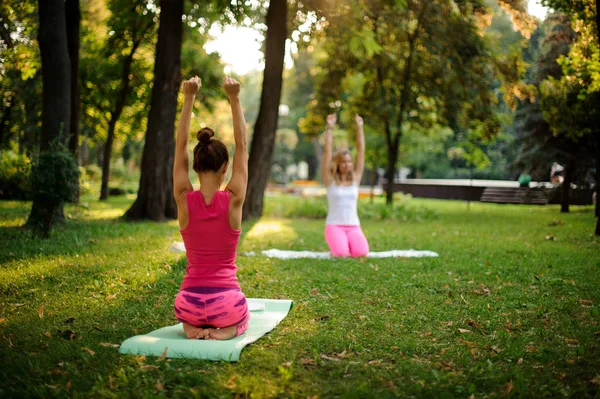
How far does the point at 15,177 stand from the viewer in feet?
31.3

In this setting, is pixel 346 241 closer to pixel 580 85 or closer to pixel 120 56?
pixel 580 85

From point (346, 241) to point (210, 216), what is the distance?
5.22m

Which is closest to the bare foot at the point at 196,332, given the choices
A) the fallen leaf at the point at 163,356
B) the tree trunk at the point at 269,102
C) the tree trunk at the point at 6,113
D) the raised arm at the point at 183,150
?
the fallen leaf at the point at 163,356

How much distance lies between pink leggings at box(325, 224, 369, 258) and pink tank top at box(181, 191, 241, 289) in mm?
4944

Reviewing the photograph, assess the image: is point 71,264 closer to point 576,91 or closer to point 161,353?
point 161,353

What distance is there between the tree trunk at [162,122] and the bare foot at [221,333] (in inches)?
380

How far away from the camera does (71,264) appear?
23.9 ft

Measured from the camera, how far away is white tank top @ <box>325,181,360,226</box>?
9102 millimetres

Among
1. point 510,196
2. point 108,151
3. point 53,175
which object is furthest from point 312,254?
point 510,196

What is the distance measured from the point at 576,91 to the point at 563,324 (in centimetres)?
1290

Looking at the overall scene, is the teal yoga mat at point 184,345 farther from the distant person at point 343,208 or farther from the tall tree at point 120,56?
the tall tree at point 120,56

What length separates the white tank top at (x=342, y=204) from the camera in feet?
29.9

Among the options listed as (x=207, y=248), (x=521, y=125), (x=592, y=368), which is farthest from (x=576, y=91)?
(x=207, y=248)

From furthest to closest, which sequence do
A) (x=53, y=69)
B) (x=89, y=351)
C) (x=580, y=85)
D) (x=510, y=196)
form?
(x=510, y=196)
(x=580, y=85)
(x=53, y=69)
(x=89, y=351)
